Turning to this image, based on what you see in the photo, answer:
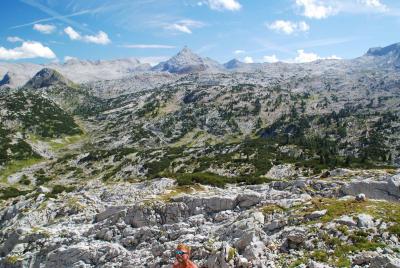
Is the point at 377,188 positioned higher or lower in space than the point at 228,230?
lower

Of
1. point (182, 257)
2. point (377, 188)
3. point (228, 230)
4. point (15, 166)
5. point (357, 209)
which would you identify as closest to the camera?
point (182, 257)

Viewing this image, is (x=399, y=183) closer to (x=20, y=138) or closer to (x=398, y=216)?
(x=398, y=216)

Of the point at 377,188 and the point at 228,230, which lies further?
the point at 377,188

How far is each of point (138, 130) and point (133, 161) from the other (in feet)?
258

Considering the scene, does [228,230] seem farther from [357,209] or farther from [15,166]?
[15,166]

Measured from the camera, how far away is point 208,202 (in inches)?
1522

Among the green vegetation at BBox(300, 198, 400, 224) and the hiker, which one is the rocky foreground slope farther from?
the hiker

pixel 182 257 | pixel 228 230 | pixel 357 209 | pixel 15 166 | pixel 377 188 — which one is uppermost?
pixel 182 257

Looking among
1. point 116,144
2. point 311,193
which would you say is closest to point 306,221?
point 311,193

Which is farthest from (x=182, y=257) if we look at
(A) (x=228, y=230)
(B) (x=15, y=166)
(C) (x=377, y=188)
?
(B) (x=15, y=166)

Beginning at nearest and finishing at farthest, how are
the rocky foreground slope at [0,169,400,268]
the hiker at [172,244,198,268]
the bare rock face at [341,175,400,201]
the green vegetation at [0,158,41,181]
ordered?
the hiker at [172,244,198,268] → the rocky foreground slope at [0,169,400,268] → the bare rock face at [341,175,400,201] → the green vegetation at [0,158,41,181]

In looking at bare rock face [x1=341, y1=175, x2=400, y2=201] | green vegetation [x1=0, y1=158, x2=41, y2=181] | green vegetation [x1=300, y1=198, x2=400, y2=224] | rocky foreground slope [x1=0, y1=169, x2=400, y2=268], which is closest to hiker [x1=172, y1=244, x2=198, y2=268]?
rocky foreground slope [x1=0, y1=169, x2=400, y2=268]

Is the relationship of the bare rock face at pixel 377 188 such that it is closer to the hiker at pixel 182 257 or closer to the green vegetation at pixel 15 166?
the hiker at pixel 182 257

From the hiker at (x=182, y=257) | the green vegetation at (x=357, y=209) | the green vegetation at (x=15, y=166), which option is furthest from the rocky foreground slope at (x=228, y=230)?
the green vegetation at (x=15, y=166)
